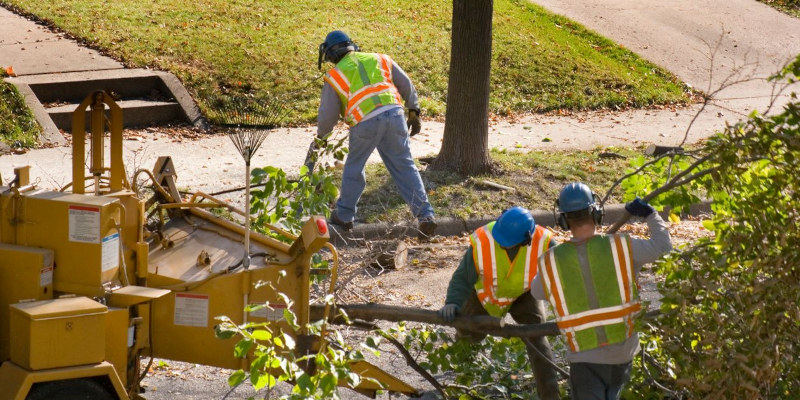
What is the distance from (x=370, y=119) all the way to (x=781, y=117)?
4.31 m

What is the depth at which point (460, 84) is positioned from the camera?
32.3 ft

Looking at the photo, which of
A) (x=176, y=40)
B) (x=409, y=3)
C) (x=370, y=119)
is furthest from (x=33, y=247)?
(x=409, y=3)

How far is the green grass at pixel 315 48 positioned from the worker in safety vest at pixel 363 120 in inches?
132

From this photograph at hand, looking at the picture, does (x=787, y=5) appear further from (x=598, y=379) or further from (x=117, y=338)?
(x=117, y=338)

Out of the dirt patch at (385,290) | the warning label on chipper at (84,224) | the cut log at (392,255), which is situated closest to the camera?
the warning label on chipper at (84,224)

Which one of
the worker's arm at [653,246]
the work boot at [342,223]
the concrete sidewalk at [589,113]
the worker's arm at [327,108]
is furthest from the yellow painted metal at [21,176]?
the work boot at [342,223]

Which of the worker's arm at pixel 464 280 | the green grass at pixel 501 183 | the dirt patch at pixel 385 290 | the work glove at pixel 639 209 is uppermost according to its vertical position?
the work glove at pixel 639 209

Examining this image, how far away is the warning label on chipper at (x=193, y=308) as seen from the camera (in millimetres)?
4730

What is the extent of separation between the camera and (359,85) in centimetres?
823

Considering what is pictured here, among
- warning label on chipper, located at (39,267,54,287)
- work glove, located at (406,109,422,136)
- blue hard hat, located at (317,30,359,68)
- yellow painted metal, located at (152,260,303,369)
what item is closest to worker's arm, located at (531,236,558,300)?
yellow painted metal, located at (152,260,303,369)

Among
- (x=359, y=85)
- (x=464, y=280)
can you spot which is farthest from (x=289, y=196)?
(x=359, y=85)

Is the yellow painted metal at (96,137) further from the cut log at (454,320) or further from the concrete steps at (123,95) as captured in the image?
the concrete steps at (123,95)

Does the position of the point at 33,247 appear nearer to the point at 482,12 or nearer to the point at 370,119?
the point at 370,119

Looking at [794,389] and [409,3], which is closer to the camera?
[794,389]
